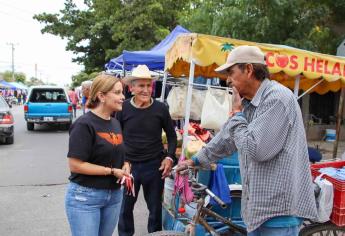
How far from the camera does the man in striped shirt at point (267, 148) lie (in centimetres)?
215

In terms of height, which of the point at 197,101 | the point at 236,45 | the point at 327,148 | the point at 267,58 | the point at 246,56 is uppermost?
the point at 236,45

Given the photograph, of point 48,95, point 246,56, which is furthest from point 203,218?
point 48,95

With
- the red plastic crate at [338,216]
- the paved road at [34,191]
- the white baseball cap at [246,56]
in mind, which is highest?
the white baseball cap at [246,56]

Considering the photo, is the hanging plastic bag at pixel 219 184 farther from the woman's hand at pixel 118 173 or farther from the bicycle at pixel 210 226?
the woman's hand at pixel 118 173

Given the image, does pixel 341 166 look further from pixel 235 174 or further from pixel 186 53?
pixel 186 53

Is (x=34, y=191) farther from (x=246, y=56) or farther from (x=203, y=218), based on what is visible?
(x=246, y=56)

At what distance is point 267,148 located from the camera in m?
2.13

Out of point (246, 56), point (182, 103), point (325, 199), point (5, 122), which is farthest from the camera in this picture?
point (5, 122)

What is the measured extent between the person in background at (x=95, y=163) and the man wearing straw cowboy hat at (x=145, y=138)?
102cm

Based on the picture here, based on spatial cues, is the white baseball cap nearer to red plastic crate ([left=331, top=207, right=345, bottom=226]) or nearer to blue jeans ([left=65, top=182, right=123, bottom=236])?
blue jeans ([left=65, top=182, right=123, bottom=236])

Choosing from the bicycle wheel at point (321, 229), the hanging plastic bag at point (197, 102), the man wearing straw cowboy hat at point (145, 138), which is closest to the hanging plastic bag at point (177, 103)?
the hanging plastic bag at point (197, 102)

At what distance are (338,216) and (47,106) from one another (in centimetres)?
1369

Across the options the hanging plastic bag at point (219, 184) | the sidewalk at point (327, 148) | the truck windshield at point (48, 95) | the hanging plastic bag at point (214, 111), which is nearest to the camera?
the hanging plastic bag at point (219, 184)

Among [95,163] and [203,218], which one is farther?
[203,218]
